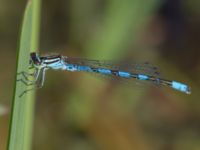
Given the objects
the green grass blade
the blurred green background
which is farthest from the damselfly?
the green grass blade

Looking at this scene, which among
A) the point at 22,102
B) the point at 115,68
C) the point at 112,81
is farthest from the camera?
the point at 112,81

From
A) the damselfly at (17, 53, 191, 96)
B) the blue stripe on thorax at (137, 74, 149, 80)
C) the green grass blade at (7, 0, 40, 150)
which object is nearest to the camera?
the green grass blade at (7, 0, 40, 150)

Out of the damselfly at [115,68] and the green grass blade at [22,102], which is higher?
the damselfly at [115,68]

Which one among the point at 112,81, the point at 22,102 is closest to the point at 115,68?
the point at 112,81

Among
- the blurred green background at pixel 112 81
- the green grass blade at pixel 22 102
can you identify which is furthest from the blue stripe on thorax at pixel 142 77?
the green grass blade at pixel 22 102

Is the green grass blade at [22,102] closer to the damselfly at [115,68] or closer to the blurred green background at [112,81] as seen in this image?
the damselfly at [115,68]

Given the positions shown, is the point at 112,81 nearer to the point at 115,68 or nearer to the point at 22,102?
the point at 115,68

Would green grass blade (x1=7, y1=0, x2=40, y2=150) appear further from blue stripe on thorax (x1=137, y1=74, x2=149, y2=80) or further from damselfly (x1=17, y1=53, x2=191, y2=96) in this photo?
blue stripe on thorax (x1=137, y1=74, x2=149, y2=80)

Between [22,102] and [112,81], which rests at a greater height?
[112,81]

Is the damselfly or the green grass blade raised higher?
the damselfly
